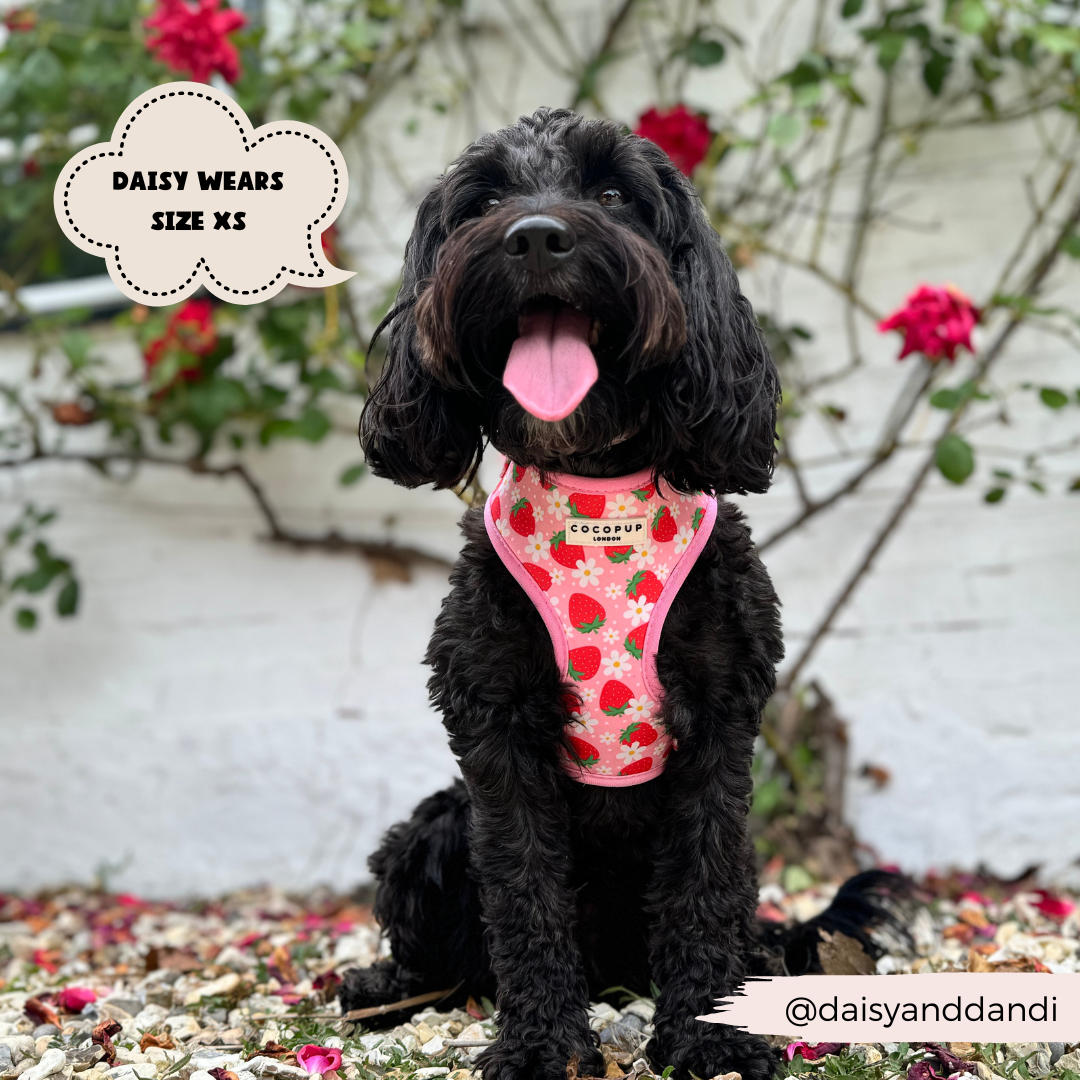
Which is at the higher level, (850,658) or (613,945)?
(850,658)

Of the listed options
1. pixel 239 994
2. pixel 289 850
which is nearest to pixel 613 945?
pixel 239 994

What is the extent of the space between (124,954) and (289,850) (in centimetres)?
117

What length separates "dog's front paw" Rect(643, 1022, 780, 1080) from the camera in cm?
182

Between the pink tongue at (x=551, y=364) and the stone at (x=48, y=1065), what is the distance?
4.37 ft

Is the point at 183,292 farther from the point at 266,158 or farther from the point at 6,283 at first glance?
the point at 6,283

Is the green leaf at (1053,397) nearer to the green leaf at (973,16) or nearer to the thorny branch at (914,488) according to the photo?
the thorny branch at (914,488)

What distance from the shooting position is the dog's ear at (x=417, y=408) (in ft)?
6.42

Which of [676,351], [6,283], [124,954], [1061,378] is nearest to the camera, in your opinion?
[676,351]

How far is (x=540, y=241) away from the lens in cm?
165

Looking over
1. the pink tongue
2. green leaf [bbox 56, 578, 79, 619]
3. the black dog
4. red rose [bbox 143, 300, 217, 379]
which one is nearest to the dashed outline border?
the black dog

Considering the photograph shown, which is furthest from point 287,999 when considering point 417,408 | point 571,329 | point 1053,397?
point 1053,397

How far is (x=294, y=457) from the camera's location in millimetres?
4605

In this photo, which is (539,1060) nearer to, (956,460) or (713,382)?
(713,382)

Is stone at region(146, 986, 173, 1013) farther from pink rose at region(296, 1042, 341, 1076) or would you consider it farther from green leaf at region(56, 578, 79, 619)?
green leaf at region(56, 578, 79, 619)
